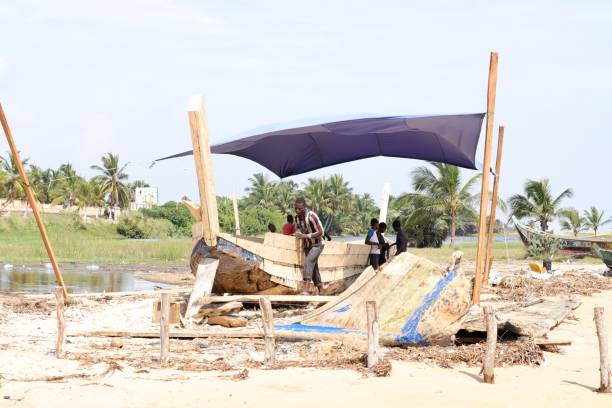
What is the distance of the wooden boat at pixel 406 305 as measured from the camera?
8.65 meters

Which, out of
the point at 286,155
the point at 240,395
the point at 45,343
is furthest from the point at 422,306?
the point at 286,155

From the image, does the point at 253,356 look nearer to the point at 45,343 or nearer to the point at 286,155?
the point at 45,343

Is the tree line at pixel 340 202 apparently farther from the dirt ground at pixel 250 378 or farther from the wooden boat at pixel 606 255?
the dirt ground at pixel 250 378

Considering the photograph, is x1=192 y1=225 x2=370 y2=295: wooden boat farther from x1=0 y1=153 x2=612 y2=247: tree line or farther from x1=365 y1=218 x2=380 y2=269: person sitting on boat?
x1=0 y1=153 x2=612 y2=247: tree line

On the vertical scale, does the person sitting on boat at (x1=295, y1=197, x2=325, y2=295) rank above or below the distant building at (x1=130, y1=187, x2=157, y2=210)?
below

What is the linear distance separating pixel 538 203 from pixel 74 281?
925 inches

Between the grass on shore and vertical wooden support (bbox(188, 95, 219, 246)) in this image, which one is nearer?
vertical wooden support (bbox(188, 95, 219, 246))

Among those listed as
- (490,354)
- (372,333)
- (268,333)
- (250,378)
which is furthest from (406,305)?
(250,378)

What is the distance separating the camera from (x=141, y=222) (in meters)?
49.0

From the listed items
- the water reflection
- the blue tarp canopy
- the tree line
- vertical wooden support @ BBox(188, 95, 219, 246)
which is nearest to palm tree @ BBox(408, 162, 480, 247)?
the tree line

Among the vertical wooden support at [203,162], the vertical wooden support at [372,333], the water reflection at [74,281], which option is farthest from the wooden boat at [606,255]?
the vertical wooden support at [372,333]

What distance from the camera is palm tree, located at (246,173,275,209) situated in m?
54.9

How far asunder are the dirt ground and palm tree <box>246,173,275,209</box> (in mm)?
45530

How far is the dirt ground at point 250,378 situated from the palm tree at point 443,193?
2601cm
